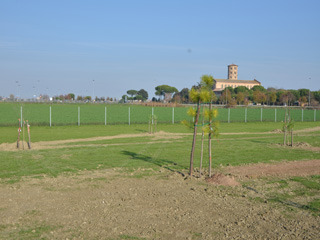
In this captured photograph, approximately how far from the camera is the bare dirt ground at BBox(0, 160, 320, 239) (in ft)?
22.9

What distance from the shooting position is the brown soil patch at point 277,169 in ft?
41.6

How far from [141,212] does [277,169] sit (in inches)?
286

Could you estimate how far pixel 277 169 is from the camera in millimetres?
13508

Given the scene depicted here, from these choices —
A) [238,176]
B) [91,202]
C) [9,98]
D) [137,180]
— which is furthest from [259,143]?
[9,98]

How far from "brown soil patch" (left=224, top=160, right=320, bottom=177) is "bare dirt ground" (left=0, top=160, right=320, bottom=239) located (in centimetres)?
198

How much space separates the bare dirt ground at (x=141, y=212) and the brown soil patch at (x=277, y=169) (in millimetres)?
1977

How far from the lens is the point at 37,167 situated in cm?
1322

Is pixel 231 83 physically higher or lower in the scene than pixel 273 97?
higher

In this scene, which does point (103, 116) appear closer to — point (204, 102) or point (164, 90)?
point (204, 102)

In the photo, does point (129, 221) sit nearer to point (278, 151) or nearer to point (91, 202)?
point (91, 202)

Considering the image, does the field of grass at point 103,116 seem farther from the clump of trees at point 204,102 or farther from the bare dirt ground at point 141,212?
the bare dirt ground at point 141,212

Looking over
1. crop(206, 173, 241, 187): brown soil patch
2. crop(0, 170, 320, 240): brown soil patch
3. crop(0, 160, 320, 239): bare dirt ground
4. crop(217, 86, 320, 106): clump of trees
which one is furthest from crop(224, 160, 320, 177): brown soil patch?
crop(217, 86, 320, 106): clump of trees

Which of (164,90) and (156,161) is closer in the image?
(156,161)

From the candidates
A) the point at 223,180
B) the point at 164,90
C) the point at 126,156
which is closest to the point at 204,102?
the point at 223,180
